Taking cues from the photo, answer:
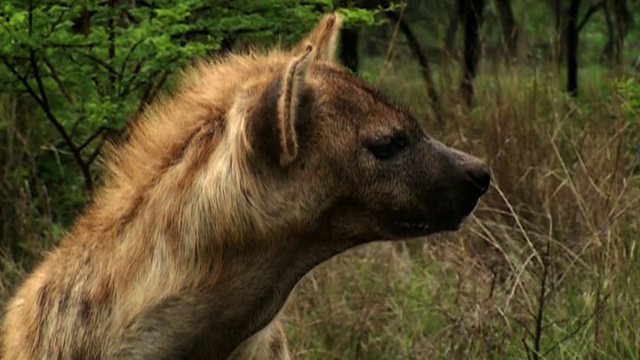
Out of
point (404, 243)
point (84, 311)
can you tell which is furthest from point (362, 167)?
point (404, 243)

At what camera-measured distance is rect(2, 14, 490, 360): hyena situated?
8.93 feet

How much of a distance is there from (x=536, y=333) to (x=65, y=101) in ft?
6.14

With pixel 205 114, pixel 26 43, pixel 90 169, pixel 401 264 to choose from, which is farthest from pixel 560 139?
pixel 205 114

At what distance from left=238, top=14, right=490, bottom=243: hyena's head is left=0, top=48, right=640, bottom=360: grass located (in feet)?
3.25

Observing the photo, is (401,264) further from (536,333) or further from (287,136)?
(287,136)

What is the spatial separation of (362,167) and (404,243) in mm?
2508

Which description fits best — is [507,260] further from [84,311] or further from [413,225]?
[84,311]

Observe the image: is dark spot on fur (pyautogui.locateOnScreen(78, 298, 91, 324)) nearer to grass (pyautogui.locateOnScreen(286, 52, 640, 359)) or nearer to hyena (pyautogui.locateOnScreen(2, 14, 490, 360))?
hyena (pyautogui.locateOnScreen(2, 14, 490, 360))

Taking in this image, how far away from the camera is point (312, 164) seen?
2.76 metres

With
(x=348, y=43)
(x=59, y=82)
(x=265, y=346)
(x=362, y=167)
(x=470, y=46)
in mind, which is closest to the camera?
(x=362, y=167)

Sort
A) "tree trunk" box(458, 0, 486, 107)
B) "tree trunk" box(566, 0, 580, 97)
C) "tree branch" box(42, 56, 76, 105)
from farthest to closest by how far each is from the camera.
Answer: "tree trunk" box(566, 0, 580, 97) → "tree trunk" box(458, 0, 486, 107) → "tree branch" box(42, 56, 76, 105)

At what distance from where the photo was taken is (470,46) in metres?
7.77

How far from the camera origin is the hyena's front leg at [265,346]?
9.48 ft

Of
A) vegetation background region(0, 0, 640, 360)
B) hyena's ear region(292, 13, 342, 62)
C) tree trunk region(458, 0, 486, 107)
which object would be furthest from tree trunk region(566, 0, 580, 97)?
hyena's ear region(292, 13, 342, 62)
